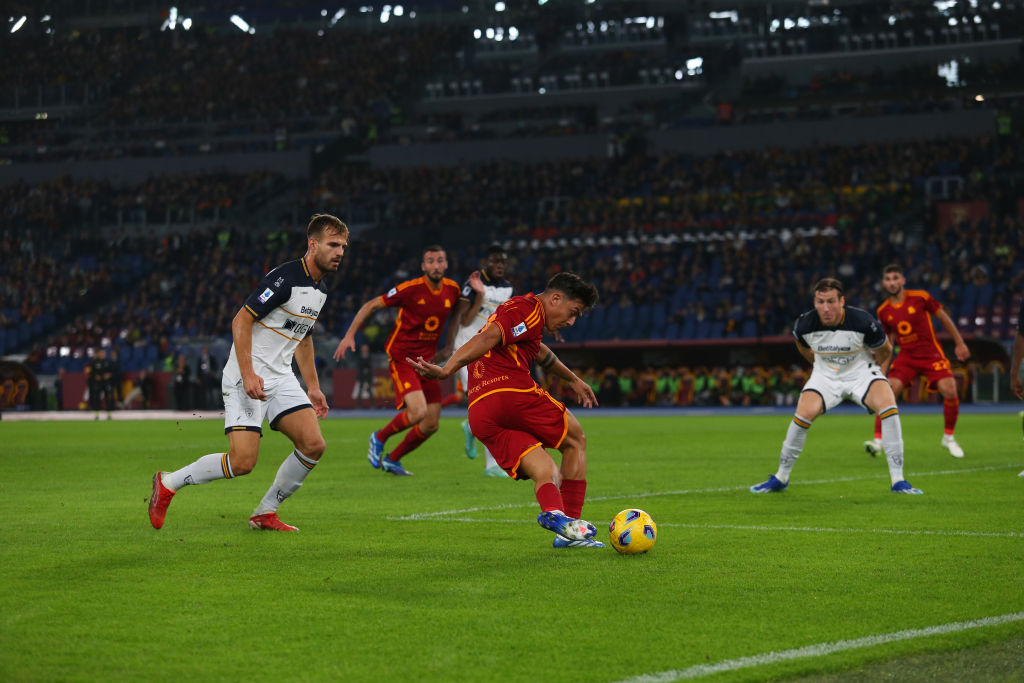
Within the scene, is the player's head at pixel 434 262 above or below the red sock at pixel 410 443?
above

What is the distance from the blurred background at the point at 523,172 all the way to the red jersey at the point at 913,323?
59.3ft

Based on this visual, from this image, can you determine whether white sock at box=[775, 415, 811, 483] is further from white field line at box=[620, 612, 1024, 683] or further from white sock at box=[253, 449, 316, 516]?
white field line at box=[620, 612, 1024, 683]

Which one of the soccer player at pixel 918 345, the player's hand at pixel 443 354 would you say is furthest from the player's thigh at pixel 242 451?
the soccer player at pixel 918 345

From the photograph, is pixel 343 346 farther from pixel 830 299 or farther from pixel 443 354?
pixel 830 299

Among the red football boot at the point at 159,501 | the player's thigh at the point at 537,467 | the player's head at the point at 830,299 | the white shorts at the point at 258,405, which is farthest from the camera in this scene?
the player's head at the point at 830,299

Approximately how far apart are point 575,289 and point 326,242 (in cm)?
200

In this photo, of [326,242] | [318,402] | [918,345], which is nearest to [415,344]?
[318,402]

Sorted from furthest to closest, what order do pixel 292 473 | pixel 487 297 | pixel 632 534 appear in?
pixel 487 297, pixel 292 473, pixel 632 534

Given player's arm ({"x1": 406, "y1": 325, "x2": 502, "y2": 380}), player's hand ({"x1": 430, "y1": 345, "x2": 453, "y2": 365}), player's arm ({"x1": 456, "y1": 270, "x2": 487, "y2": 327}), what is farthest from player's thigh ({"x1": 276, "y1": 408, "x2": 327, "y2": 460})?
player's arm ({"x1": 456, "y1": 270, "x2": 487, "y2": 327})

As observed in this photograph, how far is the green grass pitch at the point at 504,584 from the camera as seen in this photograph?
4941 mm

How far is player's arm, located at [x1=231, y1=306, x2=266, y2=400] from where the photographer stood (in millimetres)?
8382

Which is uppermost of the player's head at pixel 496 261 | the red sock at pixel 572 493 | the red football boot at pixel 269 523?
the player's head at pixel 496 261

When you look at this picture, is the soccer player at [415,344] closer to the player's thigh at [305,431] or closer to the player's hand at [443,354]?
the player's hand at [443,354]

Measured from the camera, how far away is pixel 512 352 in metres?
8.11
